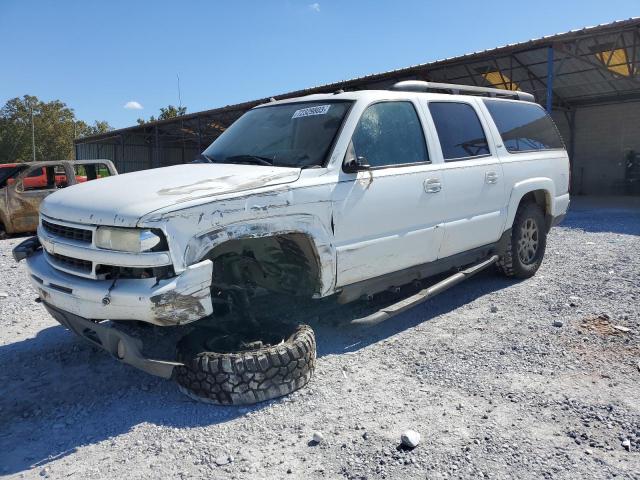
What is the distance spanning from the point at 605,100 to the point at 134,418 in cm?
2240

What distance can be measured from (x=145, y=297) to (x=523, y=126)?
176 inches

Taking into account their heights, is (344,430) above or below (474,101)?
below

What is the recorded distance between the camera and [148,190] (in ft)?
9.93

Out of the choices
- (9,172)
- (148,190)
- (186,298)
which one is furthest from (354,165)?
(9,172)

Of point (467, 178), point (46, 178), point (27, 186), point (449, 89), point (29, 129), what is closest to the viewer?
point (467, 178)

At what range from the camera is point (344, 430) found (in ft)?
9.15

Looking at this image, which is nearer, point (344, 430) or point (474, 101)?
point (344, 430)

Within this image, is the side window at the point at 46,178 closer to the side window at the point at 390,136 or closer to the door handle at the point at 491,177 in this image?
the side window at the point at 390,136

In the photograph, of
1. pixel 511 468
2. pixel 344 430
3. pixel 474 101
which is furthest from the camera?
pixel 474 101

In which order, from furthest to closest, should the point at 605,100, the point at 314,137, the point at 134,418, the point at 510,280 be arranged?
the point at 605,100 → the point at 510,280 → the point at 314,137 → the point at 134,418

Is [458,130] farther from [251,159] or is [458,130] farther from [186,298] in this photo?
[186,298]

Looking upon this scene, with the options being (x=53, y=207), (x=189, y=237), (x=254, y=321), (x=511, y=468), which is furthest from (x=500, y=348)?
(x=53, y=207)

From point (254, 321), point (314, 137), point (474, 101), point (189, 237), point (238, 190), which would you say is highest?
point (474, 101)

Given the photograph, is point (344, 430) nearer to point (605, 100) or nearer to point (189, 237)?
point (189, 237)
